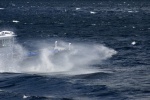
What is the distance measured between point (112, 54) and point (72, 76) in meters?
36.0

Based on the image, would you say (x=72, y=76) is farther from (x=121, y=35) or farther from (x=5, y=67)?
(x=121, y=35)

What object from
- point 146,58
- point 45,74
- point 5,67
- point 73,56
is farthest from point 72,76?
point 146,58

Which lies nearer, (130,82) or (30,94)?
(30,94)

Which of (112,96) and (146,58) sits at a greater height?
(146,58)

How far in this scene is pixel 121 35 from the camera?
170500mm

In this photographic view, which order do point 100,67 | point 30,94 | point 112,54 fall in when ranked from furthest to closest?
point 112,54
point 100,67
point 30,94

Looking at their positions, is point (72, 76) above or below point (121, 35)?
below

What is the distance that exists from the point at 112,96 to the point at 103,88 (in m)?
4.64

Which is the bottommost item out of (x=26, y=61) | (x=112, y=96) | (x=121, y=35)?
(x=112, y=96)

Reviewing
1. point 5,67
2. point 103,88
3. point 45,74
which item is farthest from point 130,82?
point 5,67

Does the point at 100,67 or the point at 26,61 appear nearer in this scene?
the point at 26,61

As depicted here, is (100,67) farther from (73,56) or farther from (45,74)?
(45,74)

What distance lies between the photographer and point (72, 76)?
269 feet

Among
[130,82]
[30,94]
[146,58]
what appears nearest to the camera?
[30,94]
